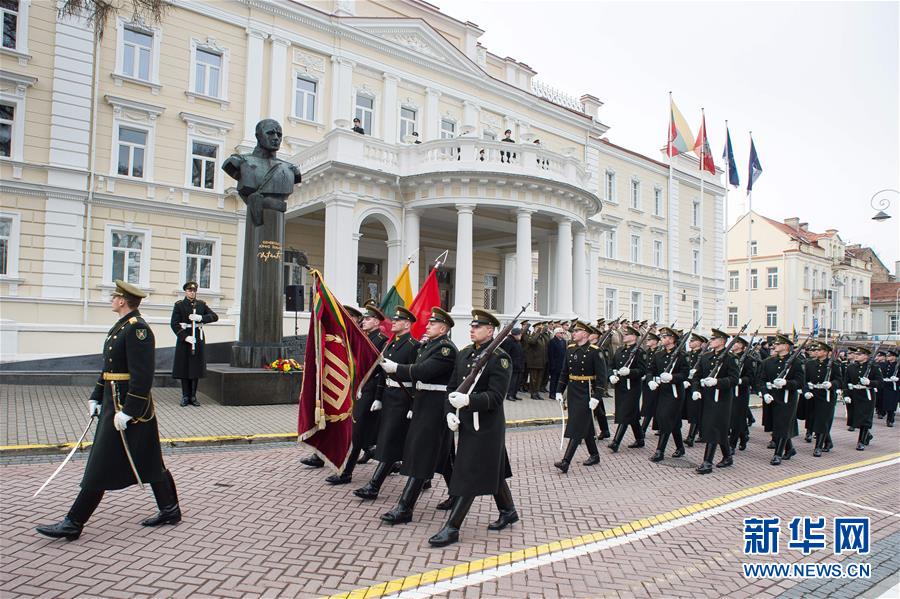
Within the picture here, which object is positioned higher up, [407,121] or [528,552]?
[407,121]

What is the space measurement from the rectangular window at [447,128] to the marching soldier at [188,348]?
17.0 metres

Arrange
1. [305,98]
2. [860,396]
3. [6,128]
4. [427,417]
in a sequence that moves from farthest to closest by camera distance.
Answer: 1. [305,98]
2. [6,128]
3. [860,396]
4. [427,417]

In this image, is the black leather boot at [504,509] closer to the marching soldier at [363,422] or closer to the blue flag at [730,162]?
the marching soldier at [363,422]

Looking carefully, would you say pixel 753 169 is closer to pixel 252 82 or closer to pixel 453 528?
pixel 252 82

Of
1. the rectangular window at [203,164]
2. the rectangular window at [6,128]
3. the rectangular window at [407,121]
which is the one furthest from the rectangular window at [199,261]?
the rectangular window at [407,121]

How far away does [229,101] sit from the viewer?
805 inches

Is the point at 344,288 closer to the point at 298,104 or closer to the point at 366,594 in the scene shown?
the point at 298,104

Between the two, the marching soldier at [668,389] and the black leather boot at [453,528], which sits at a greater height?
the marching soldier at [668,389]

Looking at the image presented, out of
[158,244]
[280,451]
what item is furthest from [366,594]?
[158,244]

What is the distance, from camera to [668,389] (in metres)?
8.91

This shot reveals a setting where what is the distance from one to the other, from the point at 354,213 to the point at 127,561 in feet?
47.8

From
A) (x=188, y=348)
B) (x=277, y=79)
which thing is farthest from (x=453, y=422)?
(x=277, y=79)

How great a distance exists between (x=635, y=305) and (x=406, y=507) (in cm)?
3184

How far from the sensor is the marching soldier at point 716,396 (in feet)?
27.5
